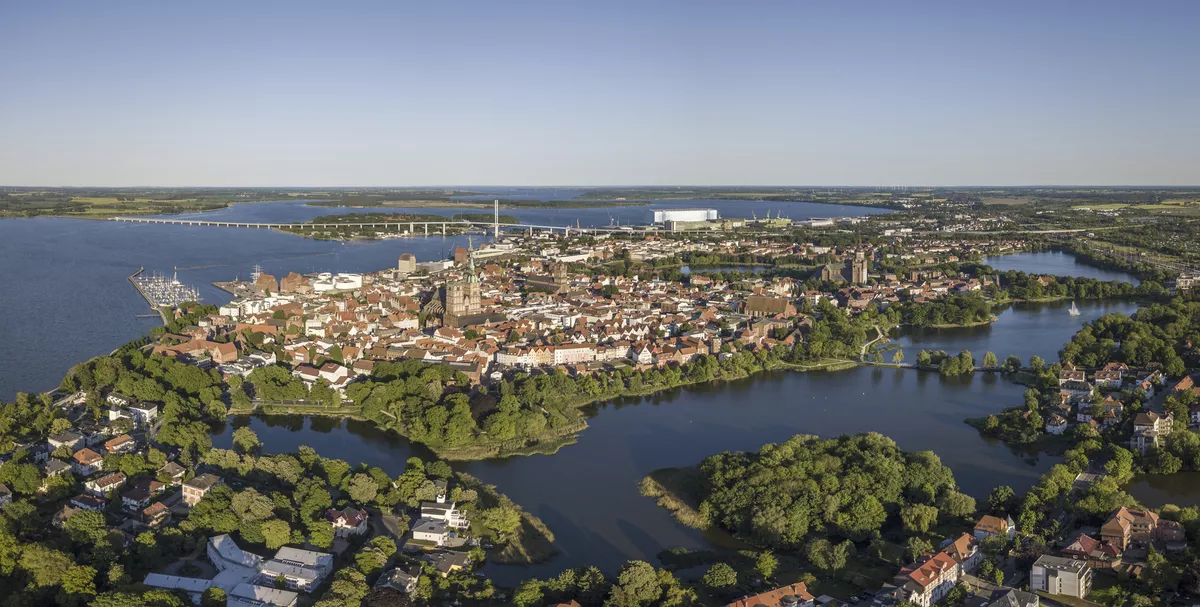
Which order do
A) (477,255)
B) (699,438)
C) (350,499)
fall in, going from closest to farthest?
(350,499), (699,438), (477,255)

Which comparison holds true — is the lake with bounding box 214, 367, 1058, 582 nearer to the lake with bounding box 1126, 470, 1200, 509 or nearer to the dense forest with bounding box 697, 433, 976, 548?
the dense forest with bounding box 697, 433, 976, 548

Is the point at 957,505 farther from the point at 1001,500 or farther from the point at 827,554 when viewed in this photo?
the point at 827,554

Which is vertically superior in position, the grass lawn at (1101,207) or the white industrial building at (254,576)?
the grass lawn at (1101,207)

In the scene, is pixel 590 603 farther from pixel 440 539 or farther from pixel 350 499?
pixel 350 499

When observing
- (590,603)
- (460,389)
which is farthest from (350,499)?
(460,389)

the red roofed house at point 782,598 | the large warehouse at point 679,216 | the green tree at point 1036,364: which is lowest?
the red roofed house at point 782,598

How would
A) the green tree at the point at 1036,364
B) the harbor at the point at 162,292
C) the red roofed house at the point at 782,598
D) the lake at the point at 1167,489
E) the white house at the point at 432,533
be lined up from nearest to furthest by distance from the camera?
the red roofed house at the point at 782,598, the white house at the point at 432,533, the lake at the point at 1167,489, the green tree at the point at 1036,364, the harbor at the point at 162,292

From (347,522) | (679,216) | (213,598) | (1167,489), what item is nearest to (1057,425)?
(1167,489)

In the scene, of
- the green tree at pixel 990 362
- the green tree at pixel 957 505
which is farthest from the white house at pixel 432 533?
the green tree at pixel 990 362

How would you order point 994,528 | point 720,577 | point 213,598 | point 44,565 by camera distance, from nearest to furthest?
point 213,598
point 44,565
point 720,577
point 994,528

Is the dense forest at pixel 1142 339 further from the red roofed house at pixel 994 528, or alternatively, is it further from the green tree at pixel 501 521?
the green tree at pixel 501 521

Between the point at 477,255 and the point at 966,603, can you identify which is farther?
the point at 477,255
